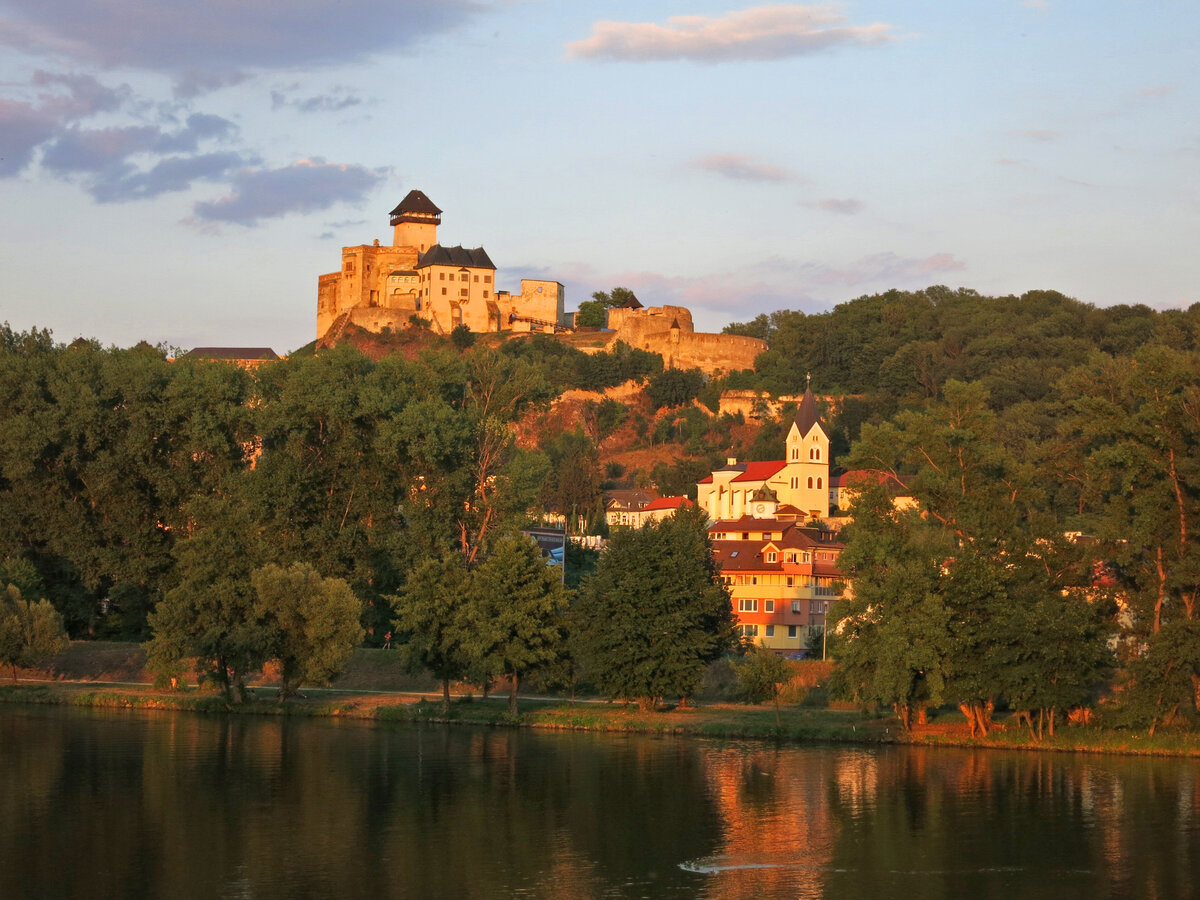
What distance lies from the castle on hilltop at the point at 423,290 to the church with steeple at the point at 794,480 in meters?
42.4

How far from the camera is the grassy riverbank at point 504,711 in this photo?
135 ft

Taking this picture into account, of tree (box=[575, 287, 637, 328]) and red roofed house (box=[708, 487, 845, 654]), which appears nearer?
red roofed house (box=[708, 487, 845, 654])

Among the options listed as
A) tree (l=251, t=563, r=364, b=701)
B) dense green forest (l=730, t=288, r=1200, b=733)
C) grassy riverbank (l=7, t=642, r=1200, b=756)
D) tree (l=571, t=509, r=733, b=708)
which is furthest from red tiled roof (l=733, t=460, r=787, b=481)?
tree (l=251, t=563, r=364, b=701)

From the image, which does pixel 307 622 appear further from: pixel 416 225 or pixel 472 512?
pixel 416 225

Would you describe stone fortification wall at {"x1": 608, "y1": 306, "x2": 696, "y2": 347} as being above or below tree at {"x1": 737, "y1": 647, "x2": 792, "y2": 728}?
above

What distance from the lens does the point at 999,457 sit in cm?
5175

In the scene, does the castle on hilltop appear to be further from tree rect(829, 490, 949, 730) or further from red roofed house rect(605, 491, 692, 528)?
tree rect(829, 490, 949, 730)

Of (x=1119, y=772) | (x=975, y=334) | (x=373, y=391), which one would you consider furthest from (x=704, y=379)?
(x=1119, y=772)

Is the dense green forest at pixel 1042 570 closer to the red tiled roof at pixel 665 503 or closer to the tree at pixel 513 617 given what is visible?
the tree at pixel 513 617

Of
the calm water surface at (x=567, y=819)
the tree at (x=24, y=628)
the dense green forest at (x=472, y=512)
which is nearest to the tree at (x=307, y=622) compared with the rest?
the dense green forest at (x=472, y=512)

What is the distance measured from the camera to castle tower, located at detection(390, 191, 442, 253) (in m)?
149

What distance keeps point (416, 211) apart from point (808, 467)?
60.5m

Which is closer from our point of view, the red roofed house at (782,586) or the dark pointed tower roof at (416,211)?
the red roofed house at (782,586)

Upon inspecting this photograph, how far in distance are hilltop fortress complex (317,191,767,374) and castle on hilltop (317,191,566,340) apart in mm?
96
